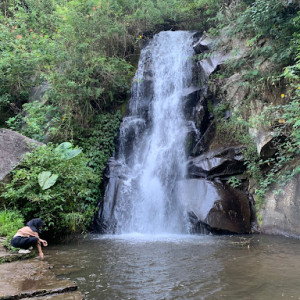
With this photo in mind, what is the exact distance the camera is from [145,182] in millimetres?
10148

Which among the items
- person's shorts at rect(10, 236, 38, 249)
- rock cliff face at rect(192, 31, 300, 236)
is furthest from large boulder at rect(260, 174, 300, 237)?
person's shorts at rect(10, 236, 38, 249)

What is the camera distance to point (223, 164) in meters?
9.32

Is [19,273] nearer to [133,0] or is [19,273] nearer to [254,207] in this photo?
[254,207]

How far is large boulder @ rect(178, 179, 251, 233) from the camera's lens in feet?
26.8

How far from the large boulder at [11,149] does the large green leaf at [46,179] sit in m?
0.90

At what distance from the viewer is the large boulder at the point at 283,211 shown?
7.45m

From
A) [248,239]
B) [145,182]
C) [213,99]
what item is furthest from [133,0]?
[248,239]

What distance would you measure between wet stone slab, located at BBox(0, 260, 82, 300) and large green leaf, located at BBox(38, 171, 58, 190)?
7.24 ft

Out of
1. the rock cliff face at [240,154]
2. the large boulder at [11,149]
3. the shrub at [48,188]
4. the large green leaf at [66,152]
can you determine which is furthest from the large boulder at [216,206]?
the large boulder at [11,149]

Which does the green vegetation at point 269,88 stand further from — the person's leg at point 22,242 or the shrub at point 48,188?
the person's leg at point 22,242

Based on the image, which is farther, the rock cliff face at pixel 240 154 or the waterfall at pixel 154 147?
the waterfall at pixel 154 147

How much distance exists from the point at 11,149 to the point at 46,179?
151 cm

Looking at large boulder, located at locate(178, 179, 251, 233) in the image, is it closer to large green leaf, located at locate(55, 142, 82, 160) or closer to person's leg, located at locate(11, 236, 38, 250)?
large green leaf, located at locate(55, 142, 82, 160)

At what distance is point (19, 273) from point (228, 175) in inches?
274
